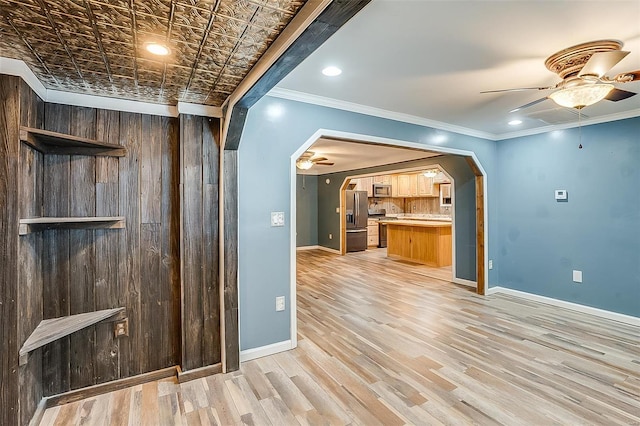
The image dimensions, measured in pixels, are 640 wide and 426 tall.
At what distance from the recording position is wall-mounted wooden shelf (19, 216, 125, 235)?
177 cm

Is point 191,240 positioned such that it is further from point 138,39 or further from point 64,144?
point 138,39

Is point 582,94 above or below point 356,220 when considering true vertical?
above

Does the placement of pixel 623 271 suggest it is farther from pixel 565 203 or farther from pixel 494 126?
pixel 494 126

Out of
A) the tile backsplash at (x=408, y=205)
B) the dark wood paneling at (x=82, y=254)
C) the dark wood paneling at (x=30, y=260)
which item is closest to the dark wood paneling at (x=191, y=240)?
the dark wood paneling at (x=82, y=254)

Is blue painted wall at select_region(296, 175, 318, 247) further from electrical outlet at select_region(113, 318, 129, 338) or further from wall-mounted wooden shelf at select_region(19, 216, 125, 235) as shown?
wall-mounted wooden shelf at select_region(19, 216, 125, 235)

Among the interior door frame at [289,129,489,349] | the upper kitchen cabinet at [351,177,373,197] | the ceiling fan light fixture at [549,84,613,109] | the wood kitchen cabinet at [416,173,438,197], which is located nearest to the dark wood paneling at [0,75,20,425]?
the interior door frame at [289,129,489,349]

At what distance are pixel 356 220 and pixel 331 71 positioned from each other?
6636mm

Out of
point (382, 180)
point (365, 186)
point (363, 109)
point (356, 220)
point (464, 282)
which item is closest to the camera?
point (363, 109)

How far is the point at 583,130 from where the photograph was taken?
3.80m

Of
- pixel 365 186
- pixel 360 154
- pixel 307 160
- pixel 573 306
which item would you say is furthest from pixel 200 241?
pixel 365 186

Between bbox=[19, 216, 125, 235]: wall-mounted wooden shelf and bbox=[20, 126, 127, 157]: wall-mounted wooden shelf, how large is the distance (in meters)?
0.46

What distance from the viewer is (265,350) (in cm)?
272

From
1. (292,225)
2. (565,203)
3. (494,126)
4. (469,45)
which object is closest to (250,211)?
(292,225)

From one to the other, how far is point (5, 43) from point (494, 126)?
4.72m
